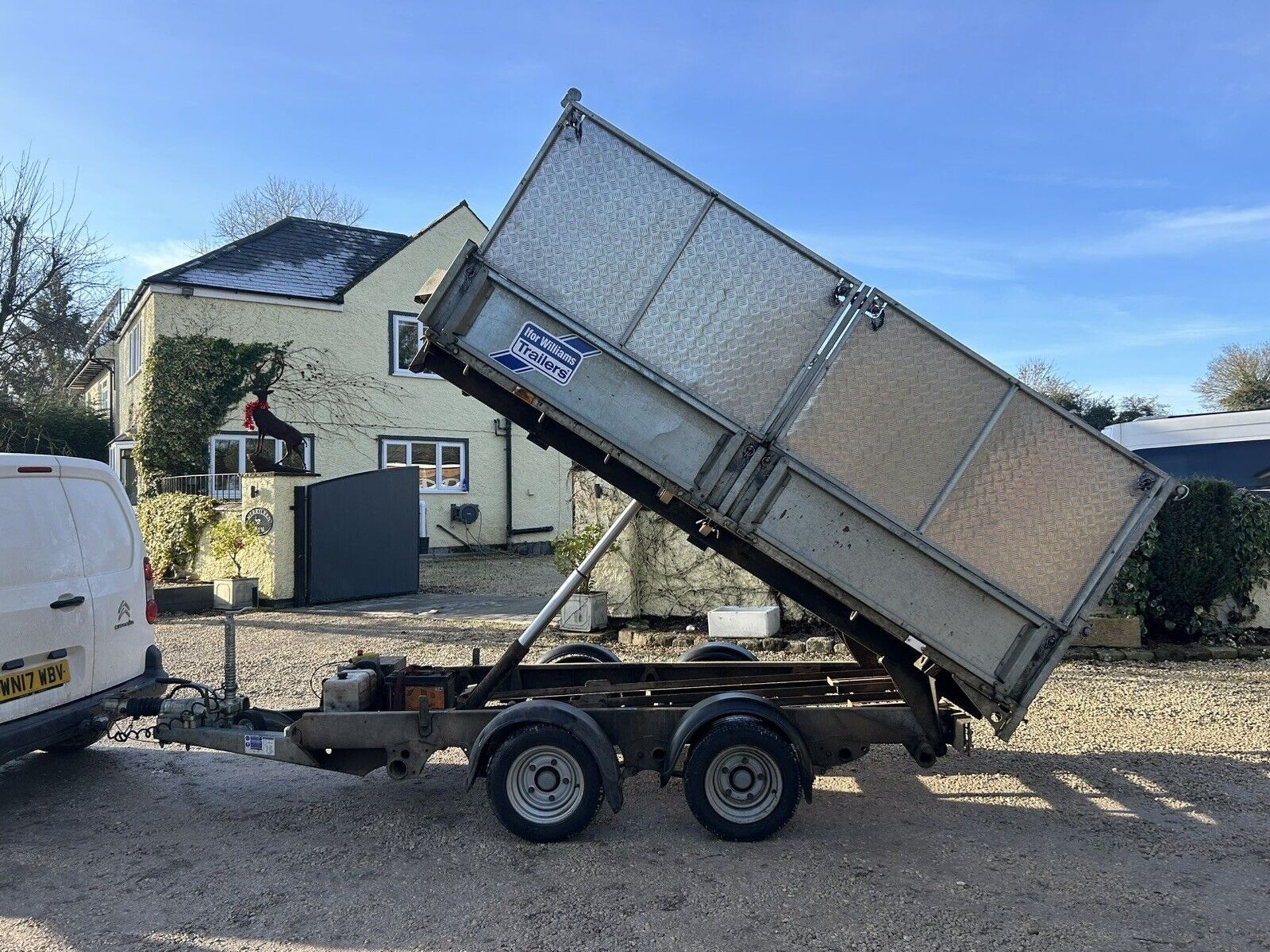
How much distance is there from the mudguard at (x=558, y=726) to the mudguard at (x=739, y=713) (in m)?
0.32

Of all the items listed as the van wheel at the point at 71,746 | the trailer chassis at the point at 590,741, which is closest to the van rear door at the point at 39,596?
the trailer chassis at the point at 590,741

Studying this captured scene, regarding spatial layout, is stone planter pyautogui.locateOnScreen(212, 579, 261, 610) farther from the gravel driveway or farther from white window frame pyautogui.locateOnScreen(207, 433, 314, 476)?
the gravel driveway

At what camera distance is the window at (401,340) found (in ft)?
76.5

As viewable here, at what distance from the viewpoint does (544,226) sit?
198 inches

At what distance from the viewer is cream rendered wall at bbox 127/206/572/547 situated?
20766 millimetres

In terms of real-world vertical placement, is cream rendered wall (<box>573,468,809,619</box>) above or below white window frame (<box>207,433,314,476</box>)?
above

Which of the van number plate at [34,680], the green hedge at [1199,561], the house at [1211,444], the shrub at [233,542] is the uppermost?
the house at [1211,444]

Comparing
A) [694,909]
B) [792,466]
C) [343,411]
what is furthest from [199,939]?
[343,411]

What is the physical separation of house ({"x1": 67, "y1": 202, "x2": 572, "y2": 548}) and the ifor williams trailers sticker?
16256 mm

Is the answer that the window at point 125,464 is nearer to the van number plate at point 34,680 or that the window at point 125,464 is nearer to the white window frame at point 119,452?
the white window frame at point 119,452

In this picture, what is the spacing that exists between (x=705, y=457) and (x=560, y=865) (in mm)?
2150

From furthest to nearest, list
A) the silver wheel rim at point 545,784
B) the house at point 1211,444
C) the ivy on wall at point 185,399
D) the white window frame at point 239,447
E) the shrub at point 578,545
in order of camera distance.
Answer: the white window frame at point 239,447 → the ivy on wall at point 185,399 → the house at point 1211,444 → the shrub at point 578,545 → the silver wheel rim at point 545,784

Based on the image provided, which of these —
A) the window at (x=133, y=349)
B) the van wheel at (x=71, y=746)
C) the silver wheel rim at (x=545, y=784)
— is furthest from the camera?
the window at (x=133, y=349)

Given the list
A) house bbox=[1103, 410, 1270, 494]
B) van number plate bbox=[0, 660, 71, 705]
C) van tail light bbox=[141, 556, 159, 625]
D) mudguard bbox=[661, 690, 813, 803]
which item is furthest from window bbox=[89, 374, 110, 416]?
mudguard bbox=[661, 690, 813, 803]
